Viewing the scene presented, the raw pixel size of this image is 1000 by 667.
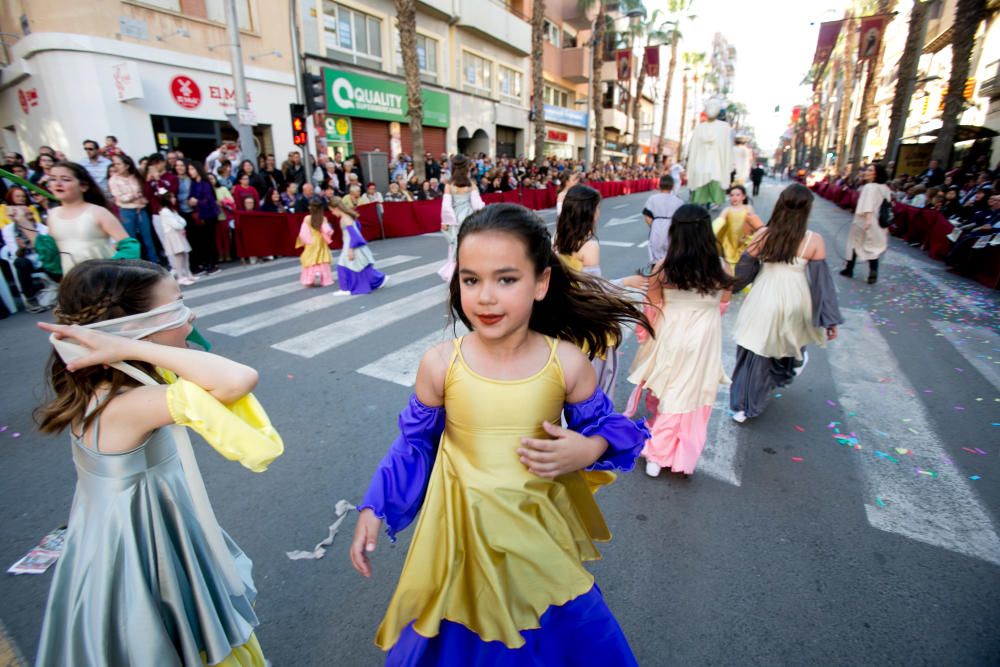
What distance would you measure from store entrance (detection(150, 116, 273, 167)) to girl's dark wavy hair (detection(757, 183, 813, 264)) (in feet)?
47.0

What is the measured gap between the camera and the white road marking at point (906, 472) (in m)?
2.89

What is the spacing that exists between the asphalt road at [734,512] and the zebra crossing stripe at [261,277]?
2.51 meters

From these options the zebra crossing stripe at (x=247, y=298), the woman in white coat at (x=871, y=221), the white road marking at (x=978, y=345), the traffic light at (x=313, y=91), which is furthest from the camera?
the traffic light at (x=313, y=91)

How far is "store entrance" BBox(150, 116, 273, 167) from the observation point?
13.7 metres

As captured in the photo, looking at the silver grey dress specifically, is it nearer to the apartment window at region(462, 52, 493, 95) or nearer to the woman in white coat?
the woman in white coat

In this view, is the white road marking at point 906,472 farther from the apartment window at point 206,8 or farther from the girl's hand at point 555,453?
the apartment window at point 206,8

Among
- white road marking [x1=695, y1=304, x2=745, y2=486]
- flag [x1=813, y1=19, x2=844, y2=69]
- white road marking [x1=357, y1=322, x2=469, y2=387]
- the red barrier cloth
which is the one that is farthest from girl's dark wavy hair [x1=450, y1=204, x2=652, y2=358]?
flag [x1=813, y1=19, x2=844, y2=69]

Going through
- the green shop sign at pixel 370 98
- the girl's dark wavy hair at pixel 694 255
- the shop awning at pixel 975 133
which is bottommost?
the girl's dark wavy hair at pixel 694 255

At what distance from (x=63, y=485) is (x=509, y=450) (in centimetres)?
340

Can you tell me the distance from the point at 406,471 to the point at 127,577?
877 mm

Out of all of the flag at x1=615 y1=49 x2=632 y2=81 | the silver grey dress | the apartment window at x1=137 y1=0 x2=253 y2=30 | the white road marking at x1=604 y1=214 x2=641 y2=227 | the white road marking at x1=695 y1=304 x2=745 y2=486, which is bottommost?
the white road marking at x1=695 y1=304 x2=745 y2=486

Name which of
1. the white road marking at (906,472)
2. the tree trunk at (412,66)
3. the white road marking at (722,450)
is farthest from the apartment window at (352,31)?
the white road marking at (906,472)

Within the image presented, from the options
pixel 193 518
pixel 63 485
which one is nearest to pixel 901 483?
pixel 193 518

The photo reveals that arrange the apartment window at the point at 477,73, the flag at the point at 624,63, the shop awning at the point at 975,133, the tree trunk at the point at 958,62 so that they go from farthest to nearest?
1. the flag at the point at 624,63
2. the apartment window at the point at 477,73
3. the shop awning at the point at 975,133
4. the tree trunk at the point at 958,62
